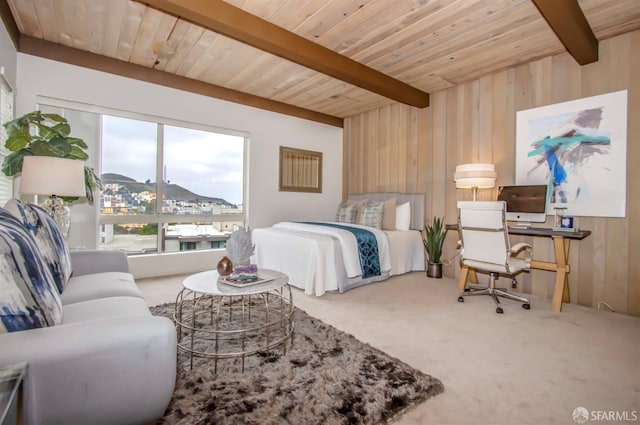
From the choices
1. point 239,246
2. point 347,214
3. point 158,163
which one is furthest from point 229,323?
point 347,214

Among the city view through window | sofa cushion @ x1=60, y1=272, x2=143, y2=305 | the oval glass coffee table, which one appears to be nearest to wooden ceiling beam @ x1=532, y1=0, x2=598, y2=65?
the oval glass coffee table

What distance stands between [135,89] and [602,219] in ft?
17.4

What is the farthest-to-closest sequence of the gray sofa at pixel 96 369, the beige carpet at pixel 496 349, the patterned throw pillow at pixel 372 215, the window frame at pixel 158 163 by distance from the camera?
the patterned throw pillow at pixel 372 215
the window frame at pixel 158 163
the beige carpet at pixel 496 349
the gray sofa at pixel 96 369

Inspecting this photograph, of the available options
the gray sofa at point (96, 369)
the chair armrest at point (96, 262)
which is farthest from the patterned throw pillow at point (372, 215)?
the gray sofa at point (96, 369)

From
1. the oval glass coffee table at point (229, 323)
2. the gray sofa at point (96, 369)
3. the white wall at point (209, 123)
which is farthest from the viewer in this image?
the white wall at point (209, 123)

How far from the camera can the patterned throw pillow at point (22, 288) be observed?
963 mm

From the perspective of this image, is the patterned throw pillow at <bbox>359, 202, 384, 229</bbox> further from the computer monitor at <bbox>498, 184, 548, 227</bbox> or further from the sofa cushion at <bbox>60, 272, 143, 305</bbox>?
the sofa cushion at <bbox>60, 272, 143, 305</bbox>

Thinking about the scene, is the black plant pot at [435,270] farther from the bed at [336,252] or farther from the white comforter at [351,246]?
the white comforter at [351,246]

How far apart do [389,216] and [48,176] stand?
364 centimetres

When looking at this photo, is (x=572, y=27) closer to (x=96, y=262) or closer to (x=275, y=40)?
(x=275, y=40)

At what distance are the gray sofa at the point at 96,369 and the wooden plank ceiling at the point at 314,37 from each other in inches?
88.6

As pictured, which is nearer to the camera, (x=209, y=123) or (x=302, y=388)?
(x=302, y=388)

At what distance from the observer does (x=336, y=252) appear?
3367 millimetres

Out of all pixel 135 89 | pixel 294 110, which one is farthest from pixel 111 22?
pixel 294 110
